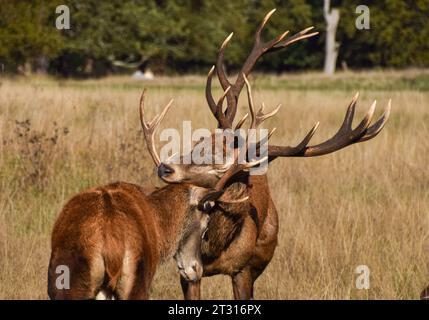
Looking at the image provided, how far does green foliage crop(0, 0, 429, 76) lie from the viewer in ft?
149

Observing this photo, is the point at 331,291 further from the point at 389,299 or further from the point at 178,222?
the point at 178,222

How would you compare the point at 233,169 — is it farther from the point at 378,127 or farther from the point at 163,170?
the point at 378,127

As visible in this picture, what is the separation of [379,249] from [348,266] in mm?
477

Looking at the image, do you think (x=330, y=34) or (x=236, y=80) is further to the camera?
(x=330, y=34)

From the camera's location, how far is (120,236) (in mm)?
4168

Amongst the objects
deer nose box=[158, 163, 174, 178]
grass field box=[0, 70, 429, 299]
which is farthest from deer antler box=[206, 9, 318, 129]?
grass field box=[0, 70, 429, 299]

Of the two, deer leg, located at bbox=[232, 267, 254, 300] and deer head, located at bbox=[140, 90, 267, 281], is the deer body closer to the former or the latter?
deer head, located at bbox=[140, 90, 267, 281]

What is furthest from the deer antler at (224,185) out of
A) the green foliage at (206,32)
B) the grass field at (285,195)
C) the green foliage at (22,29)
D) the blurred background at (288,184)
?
the green foliage at (206,32)

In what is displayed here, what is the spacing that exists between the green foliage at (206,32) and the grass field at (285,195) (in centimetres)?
2657

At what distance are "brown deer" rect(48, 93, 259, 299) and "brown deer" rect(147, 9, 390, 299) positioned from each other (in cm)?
22

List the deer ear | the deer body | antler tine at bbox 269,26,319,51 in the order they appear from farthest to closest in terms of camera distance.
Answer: antler tine at bbox 269,26,319,51 < the deer ear < the deer body

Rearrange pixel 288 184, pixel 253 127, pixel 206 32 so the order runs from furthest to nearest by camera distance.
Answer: pixel 206 32
pixel 288 184
pixel 253 127

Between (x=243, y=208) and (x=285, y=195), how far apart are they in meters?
3.17

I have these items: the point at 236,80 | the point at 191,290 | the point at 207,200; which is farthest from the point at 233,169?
the point at 236,80
